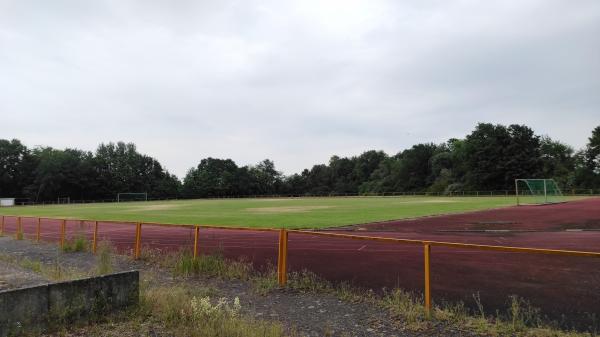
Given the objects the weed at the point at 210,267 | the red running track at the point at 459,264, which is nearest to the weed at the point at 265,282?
the weed at the point at 210,267

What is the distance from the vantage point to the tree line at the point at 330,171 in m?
97.5

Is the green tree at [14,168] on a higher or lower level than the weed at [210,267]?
higher

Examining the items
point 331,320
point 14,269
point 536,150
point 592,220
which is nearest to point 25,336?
point 331,320

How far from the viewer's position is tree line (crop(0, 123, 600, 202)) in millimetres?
97500

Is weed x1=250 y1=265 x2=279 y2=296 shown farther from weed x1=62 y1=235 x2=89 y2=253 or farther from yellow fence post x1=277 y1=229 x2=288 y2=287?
weed x1=62 y1=235 x2=89 y2=253

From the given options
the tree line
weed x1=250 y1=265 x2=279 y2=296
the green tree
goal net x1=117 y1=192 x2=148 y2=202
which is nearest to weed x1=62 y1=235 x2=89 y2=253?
weed x1=250 y1=265 x2=279 y2=296

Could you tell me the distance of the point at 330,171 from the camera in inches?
6309

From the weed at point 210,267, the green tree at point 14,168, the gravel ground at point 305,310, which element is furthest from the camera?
the green tree at point 14,168

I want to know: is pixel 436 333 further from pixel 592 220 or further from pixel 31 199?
pixel 31 199

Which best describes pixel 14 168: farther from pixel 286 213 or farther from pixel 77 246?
pixel 77 246

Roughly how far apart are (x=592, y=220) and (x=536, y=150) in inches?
3216

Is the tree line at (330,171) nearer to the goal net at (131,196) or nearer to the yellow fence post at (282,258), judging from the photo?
the goal net at (131,196)

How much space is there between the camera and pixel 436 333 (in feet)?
23.1

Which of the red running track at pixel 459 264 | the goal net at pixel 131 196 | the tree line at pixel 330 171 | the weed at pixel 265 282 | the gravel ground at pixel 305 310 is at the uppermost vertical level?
the tree line at pixel 330 171
